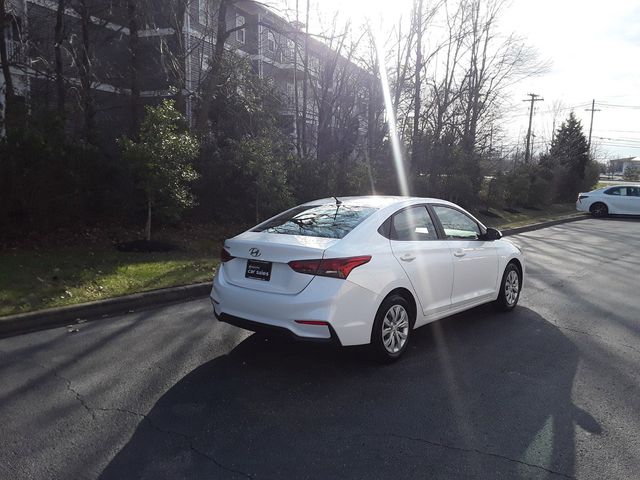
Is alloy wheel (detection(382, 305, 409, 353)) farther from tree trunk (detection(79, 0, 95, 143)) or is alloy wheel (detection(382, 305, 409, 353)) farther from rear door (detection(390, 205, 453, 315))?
tree trunk (detection(79, 0, 95, 143))

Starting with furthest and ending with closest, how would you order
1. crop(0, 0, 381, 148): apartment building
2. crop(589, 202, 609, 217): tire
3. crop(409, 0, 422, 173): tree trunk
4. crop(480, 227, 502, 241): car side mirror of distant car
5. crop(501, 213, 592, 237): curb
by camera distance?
1. crop(589, 202, 609, 217): tire
2. crop(409, 0, 422, 173): tree trunk
3. crop(501, 213, 592, 237): curb
4. crop(0, 0, 381, 148): apartment building
5. crop(480, 227, 502, 241): car side mirror of distant car

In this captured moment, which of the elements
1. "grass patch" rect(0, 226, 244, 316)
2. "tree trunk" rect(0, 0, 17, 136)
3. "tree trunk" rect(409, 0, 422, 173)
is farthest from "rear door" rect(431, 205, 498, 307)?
"tree trunk" rect(409, 0, 422, 173)

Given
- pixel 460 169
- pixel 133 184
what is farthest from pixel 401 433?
pixel 460 169

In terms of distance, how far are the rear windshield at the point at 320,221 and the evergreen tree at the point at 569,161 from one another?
31489mm

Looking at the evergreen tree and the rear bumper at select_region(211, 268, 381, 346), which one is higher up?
the evergreen tree

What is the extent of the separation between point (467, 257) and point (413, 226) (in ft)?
2.96

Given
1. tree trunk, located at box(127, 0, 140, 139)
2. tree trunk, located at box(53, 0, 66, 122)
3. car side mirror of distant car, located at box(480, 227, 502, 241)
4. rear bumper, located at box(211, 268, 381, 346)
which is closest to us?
rear bumper, located at box(211, 268, 381, 346)

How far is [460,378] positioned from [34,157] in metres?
8.45

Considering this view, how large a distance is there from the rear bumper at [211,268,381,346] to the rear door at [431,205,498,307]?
1.52 m

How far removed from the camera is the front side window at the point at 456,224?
19.1ft

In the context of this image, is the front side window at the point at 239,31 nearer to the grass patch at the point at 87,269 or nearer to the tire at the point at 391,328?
the grass patch at the point at 87,269

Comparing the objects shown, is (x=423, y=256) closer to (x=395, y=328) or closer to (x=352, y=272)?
(x=395, y=328)

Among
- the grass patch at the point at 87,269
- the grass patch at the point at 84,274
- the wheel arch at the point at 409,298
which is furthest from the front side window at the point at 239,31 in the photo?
the wheel arch at the point at 409,298

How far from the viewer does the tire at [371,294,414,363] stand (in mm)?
4598
